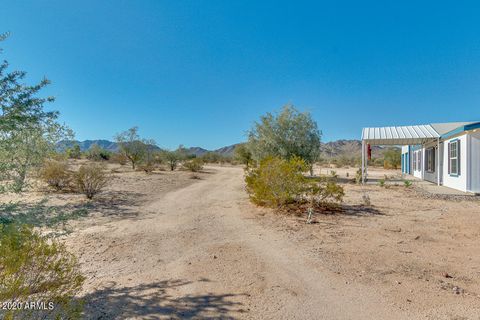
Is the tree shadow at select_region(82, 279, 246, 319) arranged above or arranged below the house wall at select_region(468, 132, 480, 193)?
below

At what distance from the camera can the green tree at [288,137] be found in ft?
56.5

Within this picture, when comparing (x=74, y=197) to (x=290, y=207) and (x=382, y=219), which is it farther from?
(x=382, y=219)

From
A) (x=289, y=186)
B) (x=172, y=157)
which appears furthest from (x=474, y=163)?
(x=172, y=157)

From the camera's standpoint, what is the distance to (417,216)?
288 inches

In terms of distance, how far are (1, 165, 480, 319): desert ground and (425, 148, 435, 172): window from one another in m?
10.4

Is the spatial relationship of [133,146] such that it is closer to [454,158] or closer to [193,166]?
[193,166]

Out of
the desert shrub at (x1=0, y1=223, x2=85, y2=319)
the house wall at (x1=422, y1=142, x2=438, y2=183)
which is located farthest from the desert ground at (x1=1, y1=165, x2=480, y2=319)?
the house wall at (x1=422, y1=142, x2=438, y2=183)

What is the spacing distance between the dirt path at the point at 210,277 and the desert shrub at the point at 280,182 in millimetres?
1738

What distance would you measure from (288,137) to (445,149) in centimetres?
856

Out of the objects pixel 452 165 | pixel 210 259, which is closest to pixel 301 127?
pixel 452 165

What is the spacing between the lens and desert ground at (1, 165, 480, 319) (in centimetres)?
290

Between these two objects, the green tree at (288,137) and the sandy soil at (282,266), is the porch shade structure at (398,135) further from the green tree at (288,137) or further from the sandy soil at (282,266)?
the sandy soil at (282,266)

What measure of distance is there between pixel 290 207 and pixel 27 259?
6.78 metres

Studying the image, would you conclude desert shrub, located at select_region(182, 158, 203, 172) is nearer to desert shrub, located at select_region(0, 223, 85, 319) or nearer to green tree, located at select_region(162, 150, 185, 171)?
green tree, located at select_region(162, 150, 185, 171)
